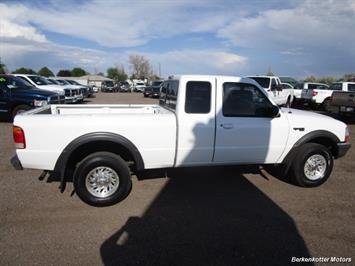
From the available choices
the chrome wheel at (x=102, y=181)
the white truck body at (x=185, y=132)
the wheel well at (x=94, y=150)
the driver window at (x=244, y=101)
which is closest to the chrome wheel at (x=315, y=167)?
the white truck body at (x=185, y=132)

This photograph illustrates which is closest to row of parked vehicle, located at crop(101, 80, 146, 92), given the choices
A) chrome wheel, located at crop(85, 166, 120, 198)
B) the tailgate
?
the tailgate

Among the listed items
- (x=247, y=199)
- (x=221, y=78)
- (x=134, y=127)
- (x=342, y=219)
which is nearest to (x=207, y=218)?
(x=247, y=199)

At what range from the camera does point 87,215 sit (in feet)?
→ 12.4

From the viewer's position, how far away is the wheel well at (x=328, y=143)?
4.87m

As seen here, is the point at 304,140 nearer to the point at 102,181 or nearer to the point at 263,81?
the point at 102,181

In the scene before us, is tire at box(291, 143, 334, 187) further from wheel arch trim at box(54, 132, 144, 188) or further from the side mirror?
wheel arch trim at box(54, 132, 144, 188)

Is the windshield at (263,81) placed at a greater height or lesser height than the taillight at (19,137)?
greater

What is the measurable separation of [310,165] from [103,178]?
11.5ft

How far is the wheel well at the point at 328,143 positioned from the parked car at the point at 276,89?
367 inches

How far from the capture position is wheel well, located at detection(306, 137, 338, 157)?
4.87 metres

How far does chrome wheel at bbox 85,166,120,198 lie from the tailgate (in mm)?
10811

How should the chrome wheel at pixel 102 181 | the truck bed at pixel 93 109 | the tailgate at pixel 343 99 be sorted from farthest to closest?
1. the tailgate at pixel 343 99
2. the truck bed at pixel 93 109
3. the chrome wheel at pixel 102 181

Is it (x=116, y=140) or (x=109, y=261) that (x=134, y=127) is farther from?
(x=109, y=261)

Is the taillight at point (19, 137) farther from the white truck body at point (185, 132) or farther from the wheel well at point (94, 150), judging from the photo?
the wheel well at point (94, 150)
